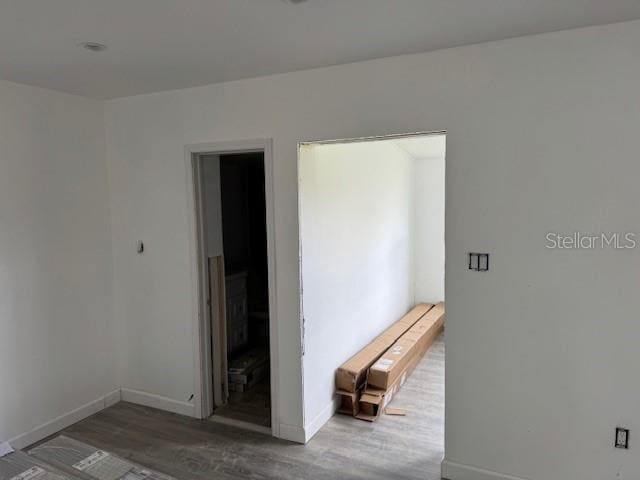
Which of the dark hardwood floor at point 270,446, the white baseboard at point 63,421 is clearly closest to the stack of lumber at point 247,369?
the dark hardwood floor at point 270,446

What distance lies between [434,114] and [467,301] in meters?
1.10

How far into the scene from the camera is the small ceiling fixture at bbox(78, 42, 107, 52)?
2395 millimetres

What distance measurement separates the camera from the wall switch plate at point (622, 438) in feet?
7.80

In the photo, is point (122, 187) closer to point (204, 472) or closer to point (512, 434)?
point (204, 472)

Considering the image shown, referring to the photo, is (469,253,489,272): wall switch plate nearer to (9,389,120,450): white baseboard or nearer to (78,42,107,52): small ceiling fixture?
(78,42,107,52): small ceiling fixture

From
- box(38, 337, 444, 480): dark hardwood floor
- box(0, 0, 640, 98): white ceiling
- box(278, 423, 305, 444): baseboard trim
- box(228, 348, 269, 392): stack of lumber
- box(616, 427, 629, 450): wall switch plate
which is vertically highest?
box(0, 0, 640, 98): white ceiling

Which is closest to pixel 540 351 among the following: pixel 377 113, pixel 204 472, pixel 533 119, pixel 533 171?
pixel 533 171

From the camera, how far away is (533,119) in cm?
245

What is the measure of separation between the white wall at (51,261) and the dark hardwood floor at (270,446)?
0.38m

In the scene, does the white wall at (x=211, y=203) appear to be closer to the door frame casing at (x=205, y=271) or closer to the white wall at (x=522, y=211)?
the door frame casing at (x=205, y=271)

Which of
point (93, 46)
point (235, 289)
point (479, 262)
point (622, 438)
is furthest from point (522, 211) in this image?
point (235, 289)

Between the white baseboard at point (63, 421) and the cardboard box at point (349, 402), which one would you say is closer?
the white baseboard at point (63, 421)

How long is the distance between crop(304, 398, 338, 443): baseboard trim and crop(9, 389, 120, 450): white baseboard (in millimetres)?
1776

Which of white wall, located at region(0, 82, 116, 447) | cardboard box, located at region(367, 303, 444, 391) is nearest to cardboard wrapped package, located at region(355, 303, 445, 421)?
cardboard box, located at region(367, 303, 444, 391)
